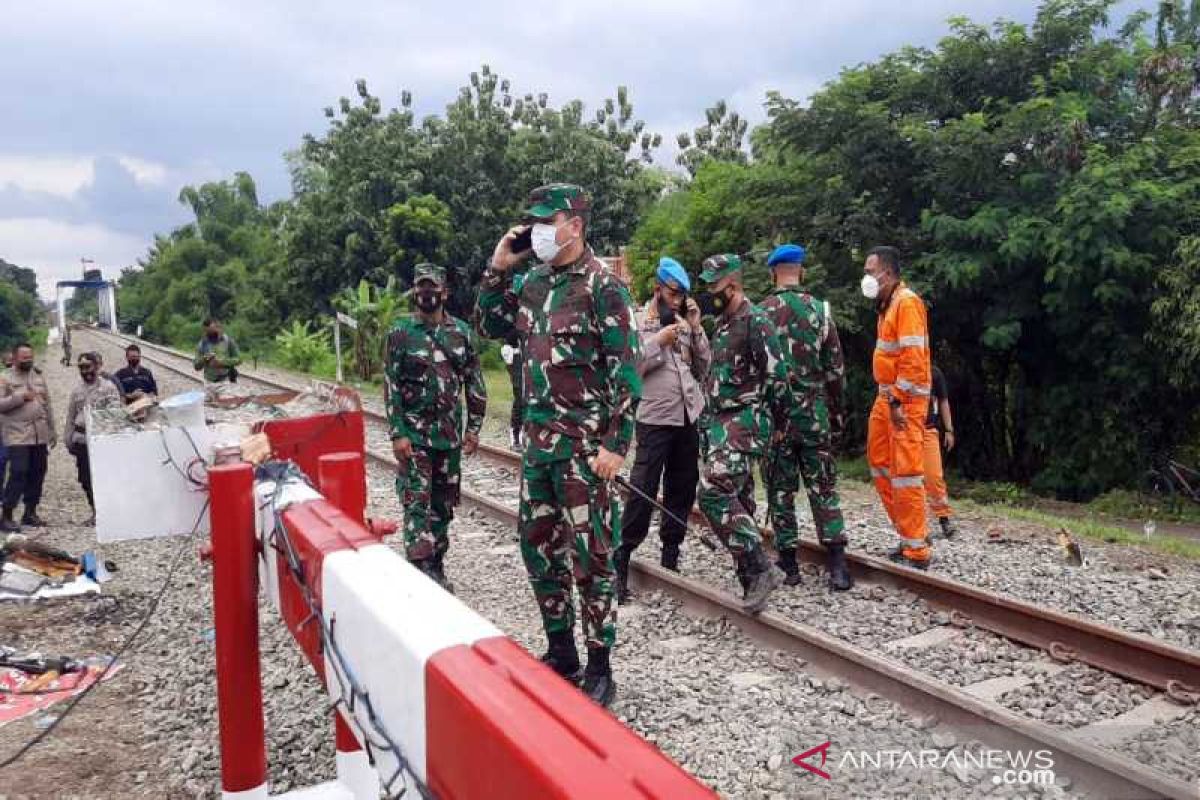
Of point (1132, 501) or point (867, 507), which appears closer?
point (867, 507)

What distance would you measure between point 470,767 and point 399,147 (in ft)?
96.0

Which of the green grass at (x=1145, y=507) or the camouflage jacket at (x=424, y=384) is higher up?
the camouflage jacket at (x=424, y=384)

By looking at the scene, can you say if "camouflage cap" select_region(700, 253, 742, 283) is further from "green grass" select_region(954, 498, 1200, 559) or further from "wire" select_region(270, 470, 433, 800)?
"green grass" select_region(954, 498, 1200, 559)

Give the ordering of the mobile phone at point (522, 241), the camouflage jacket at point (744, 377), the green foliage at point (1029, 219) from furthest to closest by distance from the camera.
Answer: the green foliage at point (1029, 219), the camouflage jacket at point (744, 377), the mobile phone at point (522, 241)

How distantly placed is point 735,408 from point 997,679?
6.46ft

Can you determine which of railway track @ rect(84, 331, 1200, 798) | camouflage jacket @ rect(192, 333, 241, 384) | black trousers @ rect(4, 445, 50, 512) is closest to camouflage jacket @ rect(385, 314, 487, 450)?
railway track @ rect(84, 331, 1200, 798)

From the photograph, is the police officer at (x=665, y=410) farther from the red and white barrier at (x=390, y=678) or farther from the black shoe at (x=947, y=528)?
the red and white barrier at (x=390, y=678)

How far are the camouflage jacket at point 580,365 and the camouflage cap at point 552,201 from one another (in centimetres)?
21

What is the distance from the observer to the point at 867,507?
835cm

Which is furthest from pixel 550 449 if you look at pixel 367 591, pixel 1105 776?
pixel 1105 776

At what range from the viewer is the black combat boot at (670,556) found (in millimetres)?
6184

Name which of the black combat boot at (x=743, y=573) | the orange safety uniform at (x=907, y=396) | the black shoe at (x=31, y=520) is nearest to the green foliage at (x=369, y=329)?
the black shoe at (x=31, y=520)

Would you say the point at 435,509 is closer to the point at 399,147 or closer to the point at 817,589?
the point at 817,589

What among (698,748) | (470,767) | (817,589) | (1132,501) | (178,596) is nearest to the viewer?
(470,767)
